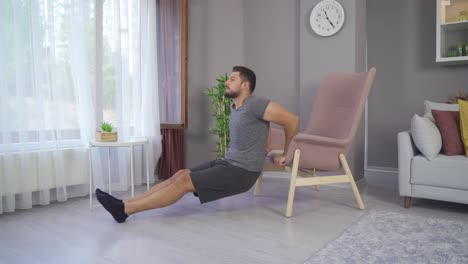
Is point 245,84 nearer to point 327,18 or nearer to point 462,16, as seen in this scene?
point 327,18

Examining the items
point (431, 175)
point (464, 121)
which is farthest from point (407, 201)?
point (464, 121)

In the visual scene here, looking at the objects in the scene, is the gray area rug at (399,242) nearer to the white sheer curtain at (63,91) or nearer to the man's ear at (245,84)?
the man's ear at (245,84)

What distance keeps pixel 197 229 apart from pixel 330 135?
1395mm

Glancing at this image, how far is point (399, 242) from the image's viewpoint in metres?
2.06

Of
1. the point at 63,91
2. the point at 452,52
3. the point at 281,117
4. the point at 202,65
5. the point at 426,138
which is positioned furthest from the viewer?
the point at 202,65

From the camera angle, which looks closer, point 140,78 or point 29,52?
point 29,52

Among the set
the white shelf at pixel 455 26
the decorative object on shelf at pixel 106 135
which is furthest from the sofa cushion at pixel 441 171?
the decorative object on shelf at pixel 106 135

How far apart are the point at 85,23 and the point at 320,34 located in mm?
2184

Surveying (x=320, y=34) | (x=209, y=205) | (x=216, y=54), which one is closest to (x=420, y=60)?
(x=320, y=34)

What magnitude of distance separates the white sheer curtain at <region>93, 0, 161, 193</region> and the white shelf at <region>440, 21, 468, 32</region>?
2.80 metres

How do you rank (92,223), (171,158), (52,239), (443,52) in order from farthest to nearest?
(171,158) → (443,52) → (92,223) → (52,239)

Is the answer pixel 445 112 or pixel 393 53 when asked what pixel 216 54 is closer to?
pixel 393 53

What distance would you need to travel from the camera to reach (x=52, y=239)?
2244 mm

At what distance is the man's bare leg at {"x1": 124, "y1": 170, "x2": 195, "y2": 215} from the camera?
2.44 meters
